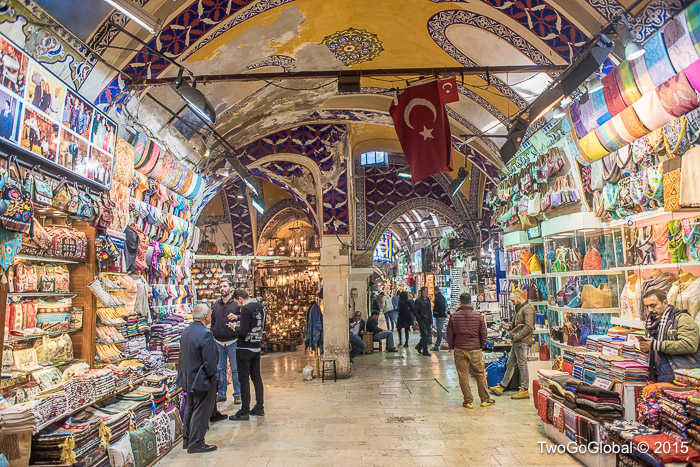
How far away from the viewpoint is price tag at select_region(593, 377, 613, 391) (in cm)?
382

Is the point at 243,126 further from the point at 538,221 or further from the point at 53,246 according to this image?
the point at 538,221

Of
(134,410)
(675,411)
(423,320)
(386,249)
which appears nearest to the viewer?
(675,411)

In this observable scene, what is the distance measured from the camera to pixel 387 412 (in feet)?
18.5

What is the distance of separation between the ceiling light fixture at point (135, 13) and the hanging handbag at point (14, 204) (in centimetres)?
129

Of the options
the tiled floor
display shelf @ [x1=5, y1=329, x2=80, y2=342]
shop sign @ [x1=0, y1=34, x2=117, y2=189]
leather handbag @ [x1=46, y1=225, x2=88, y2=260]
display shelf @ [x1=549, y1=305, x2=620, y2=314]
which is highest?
shop sign @ [x1=0, y1=34, x2=117, y2=189]

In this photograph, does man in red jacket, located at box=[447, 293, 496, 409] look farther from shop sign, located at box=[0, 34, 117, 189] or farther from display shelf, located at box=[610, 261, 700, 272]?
shop sign, located at box=[0, 34, 117, 189]

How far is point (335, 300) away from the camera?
843 centimetres

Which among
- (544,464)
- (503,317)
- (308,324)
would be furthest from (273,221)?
(544,464)

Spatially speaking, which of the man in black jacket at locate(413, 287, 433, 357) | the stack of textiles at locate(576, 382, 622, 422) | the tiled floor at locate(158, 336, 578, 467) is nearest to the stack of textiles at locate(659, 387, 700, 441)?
the stack of textiles at locate(576, 382, 622, 422)

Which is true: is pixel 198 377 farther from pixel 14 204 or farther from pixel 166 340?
pixel 14 204

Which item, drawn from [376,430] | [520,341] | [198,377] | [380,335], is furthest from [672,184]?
[380,335]

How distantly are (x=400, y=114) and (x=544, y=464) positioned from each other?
347cm

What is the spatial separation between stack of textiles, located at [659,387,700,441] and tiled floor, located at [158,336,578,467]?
1.10 metres

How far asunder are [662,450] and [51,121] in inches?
193
